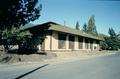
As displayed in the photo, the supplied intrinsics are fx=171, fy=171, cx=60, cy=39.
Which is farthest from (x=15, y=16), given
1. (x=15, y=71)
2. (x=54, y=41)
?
(x=54, y=41)

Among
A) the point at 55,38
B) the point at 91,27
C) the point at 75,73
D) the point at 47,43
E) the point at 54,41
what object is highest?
the point at 91,27

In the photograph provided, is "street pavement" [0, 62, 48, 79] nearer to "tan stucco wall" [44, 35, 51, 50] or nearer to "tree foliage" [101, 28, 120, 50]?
"tan stucco wall" [44, 35, 51, 50]

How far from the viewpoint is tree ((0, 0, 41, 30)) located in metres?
18.5

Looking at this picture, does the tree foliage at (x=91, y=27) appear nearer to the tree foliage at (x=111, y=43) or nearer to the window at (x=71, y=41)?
the tree foliage at (x=111, y=43)

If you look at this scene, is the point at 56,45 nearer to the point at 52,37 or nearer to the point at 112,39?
the point at 52,37

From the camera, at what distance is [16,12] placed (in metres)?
19.6

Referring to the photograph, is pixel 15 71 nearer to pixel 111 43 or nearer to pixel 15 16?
pixel 15 16

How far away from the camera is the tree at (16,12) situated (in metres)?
18.5

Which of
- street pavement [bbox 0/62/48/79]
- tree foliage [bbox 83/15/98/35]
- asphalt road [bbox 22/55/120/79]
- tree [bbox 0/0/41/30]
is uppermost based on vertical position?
tree foliage [bbox 83/15/98/35]

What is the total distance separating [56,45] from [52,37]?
193 cm

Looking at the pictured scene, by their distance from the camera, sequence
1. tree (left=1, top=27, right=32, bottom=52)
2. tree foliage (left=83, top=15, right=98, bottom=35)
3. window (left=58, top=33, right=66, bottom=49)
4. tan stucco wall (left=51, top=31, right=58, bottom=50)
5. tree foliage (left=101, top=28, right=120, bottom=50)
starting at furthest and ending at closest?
tree foliage (left=83, top=15, right=98, bottom=35) → tree foliage (left=101, top=28, right=120, bottom=50) → window (left=58, top=33, right=66, bottom=49) → tan stucco wall (left=51, top=31, right=58, bottom=50) → tree (left=1, top=27, right=32, bottom=52)

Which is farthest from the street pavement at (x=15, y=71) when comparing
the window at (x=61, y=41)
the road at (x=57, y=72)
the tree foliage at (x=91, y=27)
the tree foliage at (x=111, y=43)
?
the tree foliage at (x=91, y=27)

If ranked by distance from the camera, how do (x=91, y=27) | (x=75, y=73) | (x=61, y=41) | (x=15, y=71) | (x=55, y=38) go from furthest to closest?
(x=91, y=27) < (x=61, y=41) < (x=55, y=38) < (x=15, y=71) < (x=75, y=73)

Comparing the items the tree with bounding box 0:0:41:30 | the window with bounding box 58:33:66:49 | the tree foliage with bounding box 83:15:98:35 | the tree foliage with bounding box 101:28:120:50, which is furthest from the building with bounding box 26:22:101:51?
the tree foliage with bounding box 83:15:98:35
